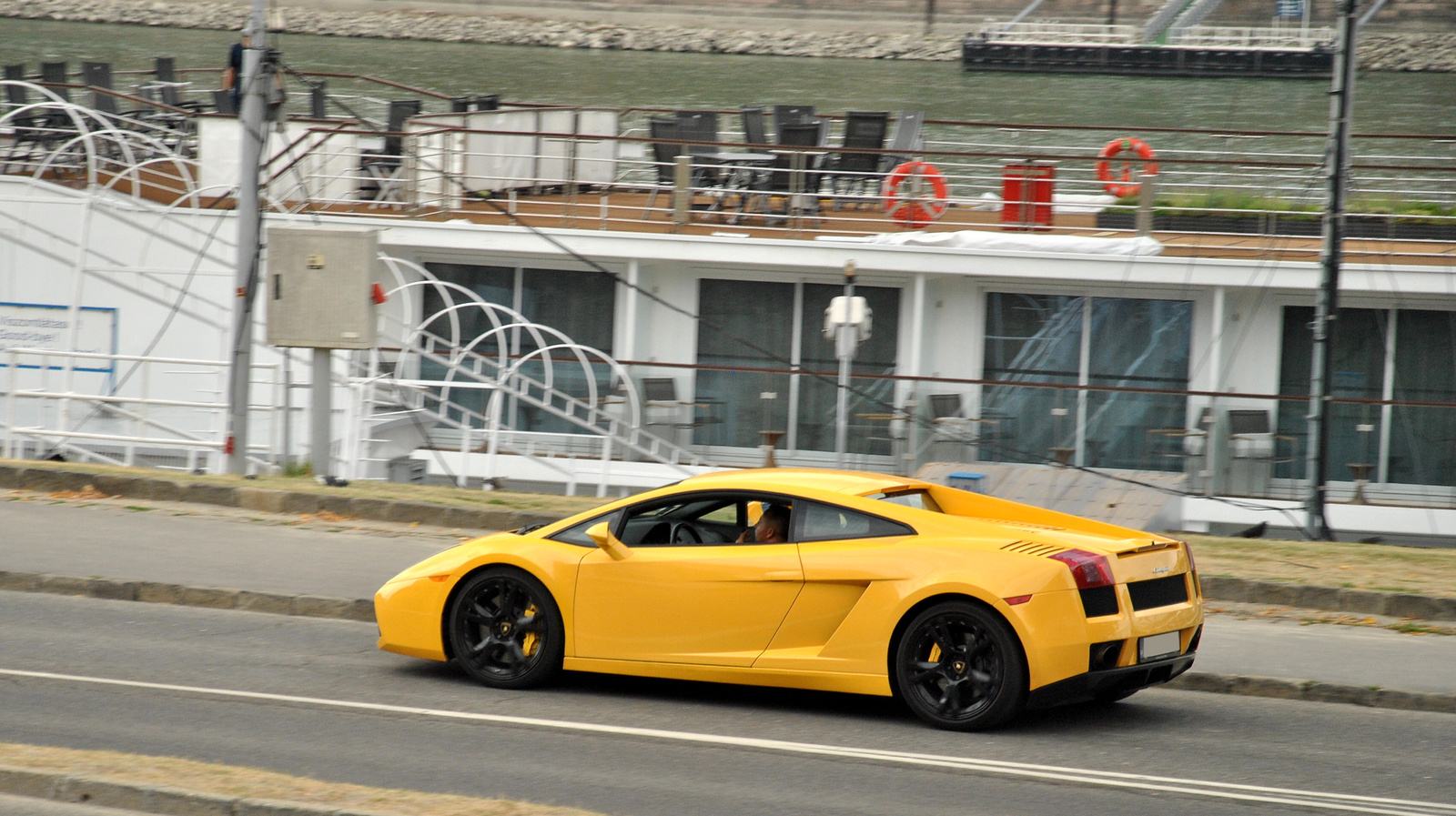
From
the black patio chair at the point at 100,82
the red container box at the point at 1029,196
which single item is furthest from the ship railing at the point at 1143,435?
the black patio chair at the point at 100,82

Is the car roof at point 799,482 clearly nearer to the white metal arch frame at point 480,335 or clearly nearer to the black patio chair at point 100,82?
the white metal arch frame at point 480,335

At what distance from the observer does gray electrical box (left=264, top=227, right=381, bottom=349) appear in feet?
44.4

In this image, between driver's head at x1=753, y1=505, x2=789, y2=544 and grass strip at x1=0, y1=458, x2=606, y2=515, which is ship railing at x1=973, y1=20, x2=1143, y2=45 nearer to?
grass strip at x1=0, y1=458, x2=606, y2=515

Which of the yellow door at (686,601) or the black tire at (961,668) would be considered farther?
the yellow door at (686,601)

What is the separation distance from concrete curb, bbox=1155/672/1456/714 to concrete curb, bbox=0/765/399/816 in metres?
4.81

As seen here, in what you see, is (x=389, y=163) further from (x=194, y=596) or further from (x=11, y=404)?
(x=194, y=596)

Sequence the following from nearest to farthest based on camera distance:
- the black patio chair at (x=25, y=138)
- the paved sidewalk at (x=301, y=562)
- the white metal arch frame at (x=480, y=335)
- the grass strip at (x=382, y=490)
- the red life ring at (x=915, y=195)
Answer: the paved sidewalk at (x=301, y=562) < the grass strip at (x=382, y=490) < the white metal arch frame at (x=480, y=335) < the red life ring at (x=915, y=195) < the black patio chair at (x=25, y=138)

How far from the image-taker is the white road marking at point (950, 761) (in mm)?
5664

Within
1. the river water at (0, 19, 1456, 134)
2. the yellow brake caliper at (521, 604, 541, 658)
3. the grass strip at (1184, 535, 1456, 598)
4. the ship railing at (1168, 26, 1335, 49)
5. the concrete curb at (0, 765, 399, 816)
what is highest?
the ship railing at (1168, 26, 1335, 49)

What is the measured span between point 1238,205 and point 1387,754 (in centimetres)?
1463

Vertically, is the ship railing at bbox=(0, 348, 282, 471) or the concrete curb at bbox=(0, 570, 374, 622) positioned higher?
the ship railing at bbox=(0, 348, 282, 471)

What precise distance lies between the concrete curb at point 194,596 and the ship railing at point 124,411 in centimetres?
443

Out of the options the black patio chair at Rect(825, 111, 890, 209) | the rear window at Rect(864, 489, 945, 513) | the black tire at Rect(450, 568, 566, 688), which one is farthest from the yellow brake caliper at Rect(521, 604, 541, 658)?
the black patio chair at Rect(825, 111, 890, 209)

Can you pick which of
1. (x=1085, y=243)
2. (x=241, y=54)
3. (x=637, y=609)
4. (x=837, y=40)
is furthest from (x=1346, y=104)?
(x=837, y=40)
